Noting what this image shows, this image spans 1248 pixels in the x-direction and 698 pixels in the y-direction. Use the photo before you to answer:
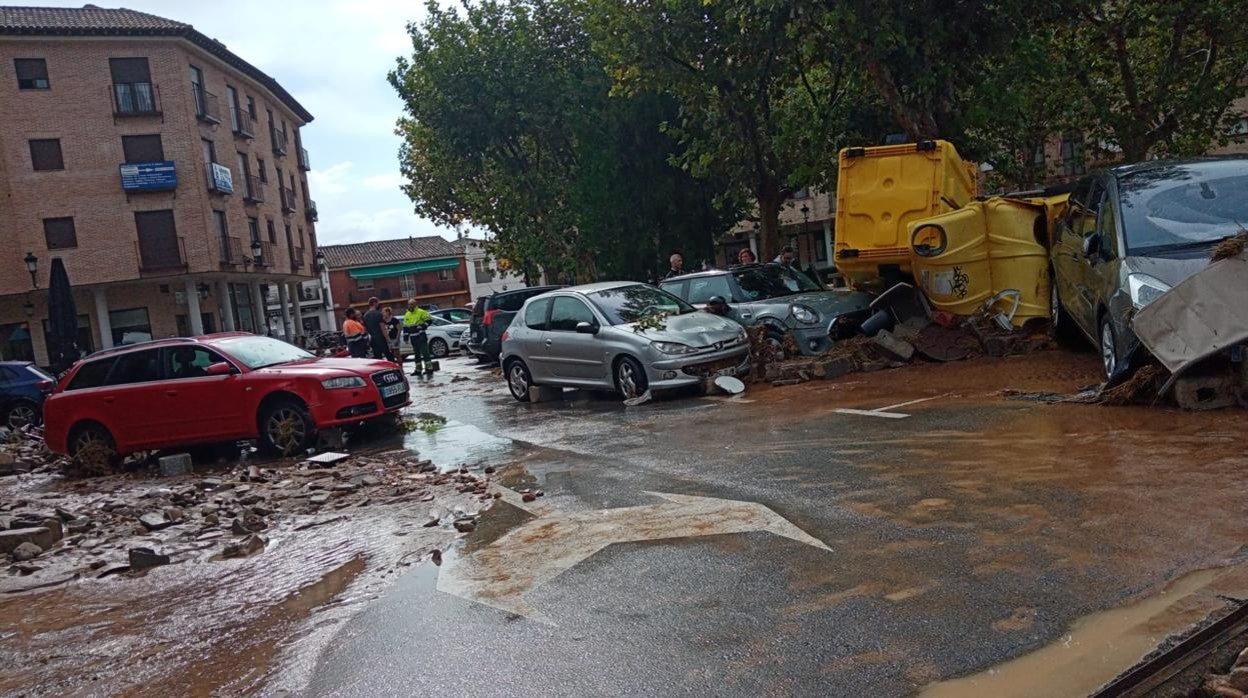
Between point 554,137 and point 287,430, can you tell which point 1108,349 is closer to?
point 287,430

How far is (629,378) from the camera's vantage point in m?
11.7

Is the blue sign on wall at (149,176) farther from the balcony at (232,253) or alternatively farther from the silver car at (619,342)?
the silver car at (619,342)

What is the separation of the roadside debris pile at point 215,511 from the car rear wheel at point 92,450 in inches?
72.4

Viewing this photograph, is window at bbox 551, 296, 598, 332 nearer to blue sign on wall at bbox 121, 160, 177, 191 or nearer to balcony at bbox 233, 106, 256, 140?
blue sign on wall at bbox 121, 160, 177, 191

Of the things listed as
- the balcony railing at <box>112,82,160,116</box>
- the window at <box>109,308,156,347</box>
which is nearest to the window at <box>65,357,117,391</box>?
the balcony railing at <box>112,82,160,116</box>

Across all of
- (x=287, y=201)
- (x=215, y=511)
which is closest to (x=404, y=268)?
(x=287, y=201)

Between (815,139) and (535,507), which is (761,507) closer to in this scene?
(535,507)

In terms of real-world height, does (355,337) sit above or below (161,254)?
below

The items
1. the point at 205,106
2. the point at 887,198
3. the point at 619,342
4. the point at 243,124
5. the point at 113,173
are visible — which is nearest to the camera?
the point at 619,342

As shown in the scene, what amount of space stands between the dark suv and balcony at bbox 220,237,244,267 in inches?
798

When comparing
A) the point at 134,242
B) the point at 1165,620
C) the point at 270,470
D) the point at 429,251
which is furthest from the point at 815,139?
the point at 429,251

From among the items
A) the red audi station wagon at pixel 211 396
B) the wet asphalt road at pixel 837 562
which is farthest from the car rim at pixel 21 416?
the wet asphalt road at pixel 837 562

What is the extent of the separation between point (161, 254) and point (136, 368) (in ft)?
91.3

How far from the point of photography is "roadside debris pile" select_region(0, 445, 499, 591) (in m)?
6.77
